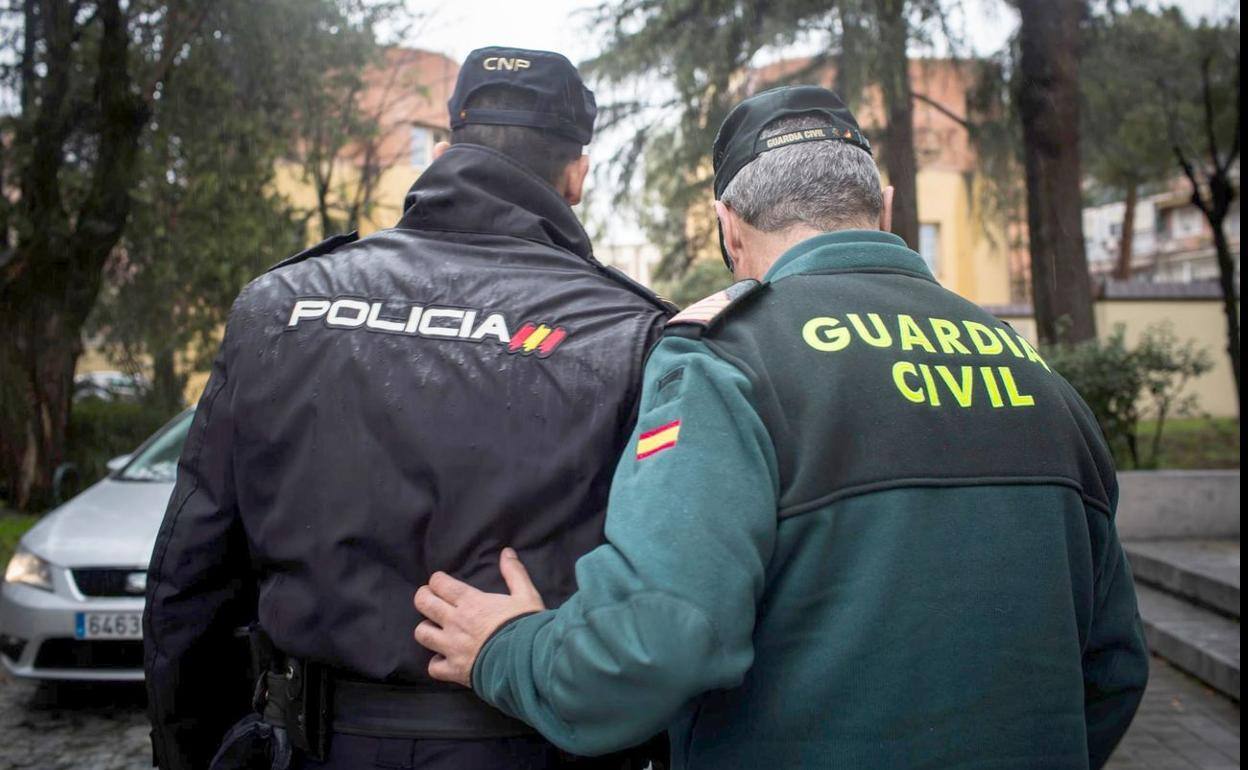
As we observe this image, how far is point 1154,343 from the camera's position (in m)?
9.90

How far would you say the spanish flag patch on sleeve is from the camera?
1.57 m

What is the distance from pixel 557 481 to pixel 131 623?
4434 mm

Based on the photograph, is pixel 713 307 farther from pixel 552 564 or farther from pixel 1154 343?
pixel 1154 343

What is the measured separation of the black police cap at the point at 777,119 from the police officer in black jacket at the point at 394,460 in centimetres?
30

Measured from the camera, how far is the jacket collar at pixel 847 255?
178 cm

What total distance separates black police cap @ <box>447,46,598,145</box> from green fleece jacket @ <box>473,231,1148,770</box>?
70 centimetres

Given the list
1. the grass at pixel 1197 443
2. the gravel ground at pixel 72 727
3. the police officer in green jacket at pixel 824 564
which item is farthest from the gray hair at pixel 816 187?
the grass at pixel 1197 443

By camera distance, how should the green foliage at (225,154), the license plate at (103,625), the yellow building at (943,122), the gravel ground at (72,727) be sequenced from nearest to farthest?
the gravel ground at (72,727)
the license plate at (103,625)
the yellow building at (943,122)
the green foliage at (225,154)

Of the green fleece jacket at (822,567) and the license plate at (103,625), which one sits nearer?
the green fleece jacket at (822,567)

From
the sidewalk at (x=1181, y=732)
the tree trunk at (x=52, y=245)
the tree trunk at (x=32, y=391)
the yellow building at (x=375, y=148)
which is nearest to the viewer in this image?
the sidewalk at (x=1181, y=732)

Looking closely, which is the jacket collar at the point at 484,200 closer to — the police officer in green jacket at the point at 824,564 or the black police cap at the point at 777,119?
the black police cap at the point at 777,119

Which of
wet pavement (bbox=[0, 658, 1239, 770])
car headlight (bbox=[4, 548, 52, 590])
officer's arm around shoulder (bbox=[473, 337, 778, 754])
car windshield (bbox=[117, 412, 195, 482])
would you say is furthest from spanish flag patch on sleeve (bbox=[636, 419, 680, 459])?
car windshield (bbox=[117, 412, 195, 482])

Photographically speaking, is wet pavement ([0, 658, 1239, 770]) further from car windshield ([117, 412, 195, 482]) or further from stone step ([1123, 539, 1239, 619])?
car windshield ([117, 412, 195, 482])

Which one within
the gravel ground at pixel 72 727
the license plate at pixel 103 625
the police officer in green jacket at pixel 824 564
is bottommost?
the gravel ground at pixel 72 727
